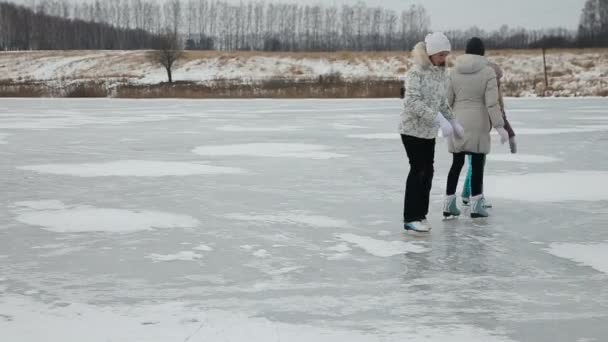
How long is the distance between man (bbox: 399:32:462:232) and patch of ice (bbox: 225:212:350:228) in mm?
567

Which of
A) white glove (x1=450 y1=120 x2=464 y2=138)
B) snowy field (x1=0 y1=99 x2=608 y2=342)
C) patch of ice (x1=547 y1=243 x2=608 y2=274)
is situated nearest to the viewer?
snowy field (x1=0 y1=99 x2=608 y2=342)

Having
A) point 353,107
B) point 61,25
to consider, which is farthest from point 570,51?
point 61,25

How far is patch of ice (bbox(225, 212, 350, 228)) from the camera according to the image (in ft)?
17.4

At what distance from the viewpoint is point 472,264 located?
4.16m

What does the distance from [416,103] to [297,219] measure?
135 cm

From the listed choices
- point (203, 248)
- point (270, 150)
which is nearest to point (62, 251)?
point (203, 248)

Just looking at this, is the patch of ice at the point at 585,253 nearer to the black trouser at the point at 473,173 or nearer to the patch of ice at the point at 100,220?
the black trouser at the point at 473,173

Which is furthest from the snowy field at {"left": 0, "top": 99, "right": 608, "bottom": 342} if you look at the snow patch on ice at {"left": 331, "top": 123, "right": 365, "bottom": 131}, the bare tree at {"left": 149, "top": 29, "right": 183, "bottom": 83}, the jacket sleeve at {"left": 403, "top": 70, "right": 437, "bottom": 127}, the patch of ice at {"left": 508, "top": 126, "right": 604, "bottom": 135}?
the bare tree at {"left": 149, "top": 29, "right": 183, "bottom": 83}

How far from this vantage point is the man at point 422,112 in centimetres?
486

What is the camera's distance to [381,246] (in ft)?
15.2

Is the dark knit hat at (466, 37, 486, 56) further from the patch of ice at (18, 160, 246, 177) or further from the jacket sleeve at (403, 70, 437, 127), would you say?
the patch of ice at (18, 160, 246, 177)

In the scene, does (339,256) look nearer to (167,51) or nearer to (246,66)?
(167,51)

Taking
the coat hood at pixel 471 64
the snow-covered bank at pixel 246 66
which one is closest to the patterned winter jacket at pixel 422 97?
the coat hood at pixel 471 64

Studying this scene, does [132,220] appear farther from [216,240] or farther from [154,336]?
[154,336]
